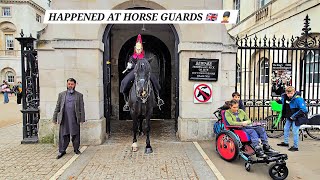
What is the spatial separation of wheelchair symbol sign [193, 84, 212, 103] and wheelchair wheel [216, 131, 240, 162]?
1.53 metres

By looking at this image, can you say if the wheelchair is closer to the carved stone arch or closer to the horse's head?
the horse's head

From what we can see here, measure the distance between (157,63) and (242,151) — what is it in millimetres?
6374

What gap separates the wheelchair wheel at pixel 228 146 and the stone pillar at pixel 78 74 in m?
3.18

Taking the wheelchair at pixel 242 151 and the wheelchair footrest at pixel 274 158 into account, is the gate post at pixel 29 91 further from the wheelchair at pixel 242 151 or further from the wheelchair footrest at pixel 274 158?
the wheelchair footrest at pixel 274 158

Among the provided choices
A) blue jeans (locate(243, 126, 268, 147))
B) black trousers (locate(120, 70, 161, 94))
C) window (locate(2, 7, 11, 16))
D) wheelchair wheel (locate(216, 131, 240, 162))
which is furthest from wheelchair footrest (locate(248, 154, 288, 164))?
window (locate(2, 7, 11, 16))

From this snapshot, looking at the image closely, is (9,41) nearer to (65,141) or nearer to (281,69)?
(65,141)

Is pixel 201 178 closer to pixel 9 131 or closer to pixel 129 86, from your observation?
pixel 129 86

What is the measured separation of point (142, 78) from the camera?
17.7 feet

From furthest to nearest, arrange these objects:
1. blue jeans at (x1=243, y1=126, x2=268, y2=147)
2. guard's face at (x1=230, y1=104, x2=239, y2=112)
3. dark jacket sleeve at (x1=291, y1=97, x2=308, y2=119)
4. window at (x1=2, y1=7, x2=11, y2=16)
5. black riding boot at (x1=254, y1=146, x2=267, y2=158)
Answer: window at (x1=2, y1=7, x2=11, y2=16)
dark jacket sleeve at (x1=291, y1=97, x2=308, y2=119)
guard's face at (x1=230, y1=104, x2=239, y2=112)
blue jeans at (x1=243, y1=126, x2=268, y2=147)
black riding boot at (x1=254, y1=146, x2=267, y2=158)

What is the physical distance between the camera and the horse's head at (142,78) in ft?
17.5

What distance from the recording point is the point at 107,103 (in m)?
7.23

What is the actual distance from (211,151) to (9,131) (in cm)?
739

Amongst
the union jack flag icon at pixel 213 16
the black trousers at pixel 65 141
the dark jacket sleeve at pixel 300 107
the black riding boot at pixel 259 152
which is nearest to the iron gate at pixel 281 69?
the dark jacket sleeve at pixel 300 107

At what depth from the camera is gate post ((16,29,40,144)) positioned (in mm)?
6867
